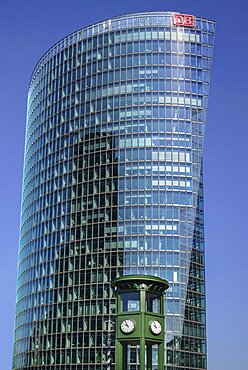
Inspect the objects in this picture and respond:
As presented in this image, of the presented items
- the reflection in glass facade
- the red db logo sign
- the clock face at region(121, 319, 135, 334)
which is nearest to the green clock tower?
the clock face at region(121, 319, 135, 334)

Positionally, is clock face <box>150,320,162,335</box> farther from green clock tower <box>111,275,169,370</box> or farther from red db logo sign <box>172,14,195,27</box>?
red db logo sign <box>172,14,195,27</box>

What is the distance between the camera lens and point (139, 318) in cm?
6631

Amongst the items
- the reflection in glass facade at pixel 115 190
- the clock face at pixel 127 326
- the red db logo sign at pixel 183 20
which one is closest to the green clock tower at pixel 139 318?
the clock face at pixel 127 326

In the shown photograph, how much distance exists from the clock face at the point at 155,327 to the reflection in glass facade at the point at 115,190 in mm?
49521

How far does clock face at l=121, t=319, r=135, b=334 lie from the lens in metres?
66.6

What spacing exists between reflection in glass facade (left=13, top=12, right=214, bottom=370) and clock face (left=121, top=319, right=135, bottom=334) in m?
50.9

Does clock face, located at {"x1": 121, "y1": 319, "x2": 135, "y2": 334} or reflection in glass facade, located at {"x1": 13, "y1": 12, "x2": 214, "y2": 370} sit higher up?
A: reflection in glass facade, located at {"x1": 13, "y1": 12, "x2": 214, "y2": 370}

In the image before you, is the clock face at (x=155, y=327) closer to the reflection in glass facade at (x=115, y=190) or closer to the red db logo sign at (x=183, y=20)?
the reflection in glass facade at (x=115, y=190)

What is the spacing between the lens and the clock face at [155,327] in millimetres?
67312

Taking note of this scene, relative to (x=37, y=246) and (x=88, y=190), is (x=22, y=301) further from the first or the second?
(x=88, y=190)

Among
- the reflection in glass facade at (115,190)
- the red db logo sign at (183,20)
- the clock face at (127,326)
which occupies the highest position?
the red db logo sign at (183,20)

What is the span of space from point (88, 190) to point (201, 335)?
34.8m

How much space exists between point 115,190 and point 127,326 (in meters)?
63.4

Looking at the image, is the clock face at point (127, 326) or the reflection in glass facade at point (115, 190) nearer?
the clock face at point (127, 326)
